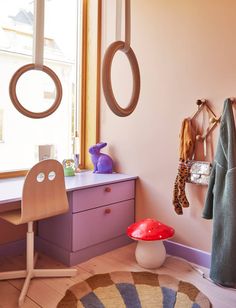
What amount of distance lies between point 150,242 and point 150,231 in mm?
84

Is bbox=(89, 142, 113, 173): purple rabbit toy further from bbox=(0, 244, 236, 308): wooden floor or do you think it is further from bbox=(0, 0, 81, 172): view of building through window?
bbox=(0, 244, 236, 308): wooden floor

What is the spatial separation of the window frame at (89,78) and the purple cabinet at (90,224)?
24.0 inches

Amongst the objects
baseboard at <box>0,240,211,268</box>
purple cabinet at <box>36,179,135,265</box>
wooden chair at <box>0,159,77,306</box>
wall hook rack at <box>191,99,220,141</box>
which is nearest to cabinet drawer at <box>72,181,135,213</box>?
purple cabinet at <box>36,179,135,265</box>

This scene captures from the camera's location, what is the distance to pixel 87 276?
2.37m

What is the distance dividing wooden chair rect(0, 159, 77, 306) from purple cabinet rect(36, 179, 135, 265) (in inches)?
9.1

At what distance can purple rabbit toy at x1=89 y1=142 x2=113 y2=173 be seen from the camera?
121 inches

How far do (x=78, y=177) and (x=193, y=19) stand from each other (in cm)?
160

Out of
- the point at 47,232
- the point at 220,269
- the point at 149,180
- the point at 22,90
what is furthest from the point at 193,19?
the point at 47,232

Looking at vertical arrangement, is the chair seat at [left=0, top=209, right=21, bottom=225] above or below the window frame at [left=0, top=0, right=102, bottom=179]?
below

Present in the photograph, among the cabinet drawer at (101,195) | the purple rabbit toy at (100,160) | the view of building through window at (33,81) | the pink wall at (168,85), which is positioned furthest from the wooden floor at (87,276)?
the view of building through window at (33,81)

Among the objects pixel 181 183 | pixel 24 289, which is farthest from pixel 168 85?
pixel 24 289

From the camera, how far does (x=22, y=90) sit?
2.93 m

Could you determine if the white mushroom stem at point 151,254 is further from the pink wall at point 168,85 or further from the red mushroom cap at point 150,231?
the pink wall at point 168,85

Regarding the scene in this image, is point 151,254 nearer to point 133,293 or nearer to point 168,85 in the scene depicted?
point 133,293
